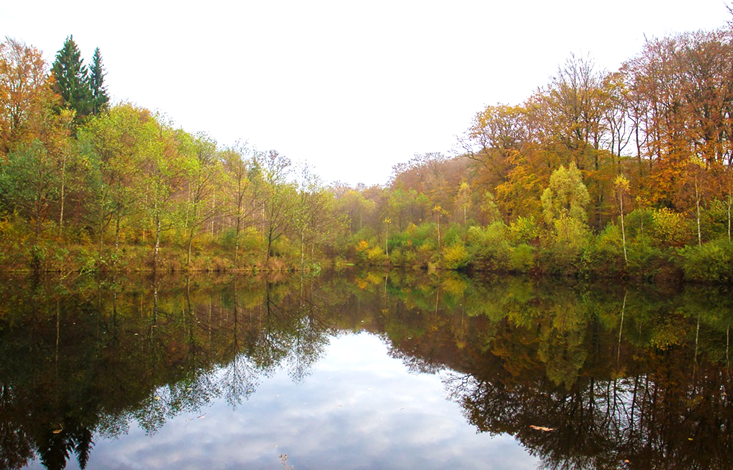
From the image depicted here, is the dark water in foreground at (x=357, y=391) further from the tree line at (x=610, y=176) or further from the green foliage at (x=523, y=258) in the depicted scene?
the green foliage at (x=523, y=258)

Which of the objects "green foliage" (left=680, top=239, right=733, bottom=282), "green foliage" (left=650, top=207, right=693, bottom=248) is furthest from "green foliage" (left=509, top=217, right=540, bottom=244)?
"green foliage" (left=680, top=239, right=733, bottom=282)

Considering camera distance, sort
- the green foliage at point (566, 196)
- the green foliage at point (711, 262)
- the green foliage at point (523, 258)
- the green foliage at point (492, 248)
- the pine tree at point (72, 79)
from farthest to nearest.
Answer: the pine tree at point (72, 79), the green foliage at point (492, 248), the green foliage at point (523, 258), the green foliage at point (566, 196), the green foliage at point (711, 262)

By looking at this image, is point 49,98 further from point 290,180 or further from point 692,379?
point 692,379

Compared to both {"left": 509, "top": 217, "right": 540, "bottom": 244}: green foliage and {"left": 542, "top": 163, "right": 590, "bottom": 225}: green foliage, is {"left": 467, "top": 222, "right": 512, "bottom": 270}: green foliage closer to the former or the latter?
{"left": 509, "top": 217, "right": 540, "bottom": 244}: green foliage

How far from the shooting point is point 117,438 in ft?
15.6

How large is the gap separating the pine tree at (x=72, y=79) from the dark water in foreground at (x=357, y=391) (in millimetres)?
33812

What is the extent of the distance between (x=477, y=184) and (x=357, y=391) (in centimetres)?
3597

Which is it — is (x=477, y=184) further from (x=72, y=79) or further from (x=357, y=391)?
(x=72, y=79)

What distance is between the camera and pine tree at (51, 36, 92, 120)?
3909 centimetres

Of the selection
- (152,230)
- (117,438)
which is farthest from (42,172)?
(117,438)

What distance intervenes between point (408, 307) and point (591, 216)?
23.3 metres

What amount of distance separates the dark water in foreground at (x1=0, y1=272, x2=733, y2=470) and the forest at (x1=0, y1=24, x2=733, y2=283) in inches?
524

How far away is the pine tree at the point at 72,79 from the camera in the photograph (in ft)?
128

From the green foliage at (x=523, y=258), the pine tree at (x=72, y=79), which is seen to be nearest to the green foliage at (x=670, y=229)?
the green foliage at (x=523, y=258)
